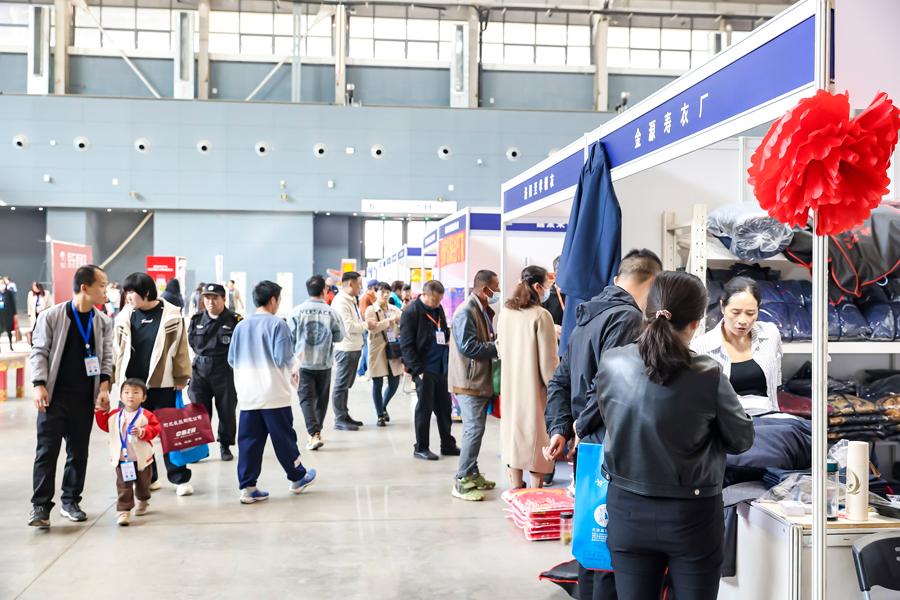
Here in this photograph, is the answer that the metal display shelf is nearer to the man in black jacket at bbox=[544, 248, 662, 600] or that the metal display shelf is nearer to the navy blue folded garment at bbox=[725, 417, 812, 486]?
the navy blue folded garment at bbox=[725, 417, 812, 486]

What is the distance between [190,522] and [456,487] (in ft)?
5.62

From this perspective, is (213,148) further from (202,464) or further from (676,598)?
(676,598)

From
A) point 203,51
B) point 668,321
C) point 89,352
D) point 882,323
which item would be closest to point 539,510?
point 882,323

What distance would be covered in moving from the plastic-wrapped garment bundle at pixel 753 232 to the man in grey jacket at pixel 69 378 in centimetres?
343

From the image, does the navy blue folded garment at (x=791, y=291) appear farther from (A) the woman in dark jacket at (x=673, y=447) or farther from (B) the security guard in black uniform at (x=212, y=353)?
(B) the security guard in black uniform at (x=212, y=353)

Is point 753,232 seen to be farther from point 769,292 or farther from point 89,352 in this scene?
point 89,352

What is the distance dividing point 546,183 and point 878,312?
2054mm

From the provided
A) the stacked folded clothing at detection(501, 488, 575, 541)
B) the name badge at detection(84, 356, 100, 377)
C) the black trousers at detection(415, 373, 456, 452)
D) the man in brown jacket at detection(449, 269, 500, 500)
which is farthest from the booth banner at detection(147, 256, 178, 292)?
the stacked folded clothing at detection(501, 488, 575, 541)

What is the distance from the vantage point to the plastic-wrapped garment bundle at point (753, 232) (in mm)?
3168

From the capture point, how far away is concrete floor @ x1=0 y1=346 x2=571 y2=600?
3.21 m

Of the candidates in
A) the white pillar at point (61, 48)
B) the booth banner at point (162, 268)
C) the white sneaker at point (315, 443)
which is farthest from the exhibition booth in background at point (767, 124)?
the white pillar at point (61, 48)

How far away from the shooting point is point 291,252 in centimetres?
2103

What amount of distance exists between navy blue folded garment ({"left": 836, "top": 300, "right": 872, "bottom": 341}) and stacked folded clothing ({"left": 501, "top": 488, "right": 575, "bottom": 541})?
1638 millimetres

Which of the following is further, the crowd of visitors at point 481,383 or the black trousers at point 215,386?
the black trousers at point 215,386
